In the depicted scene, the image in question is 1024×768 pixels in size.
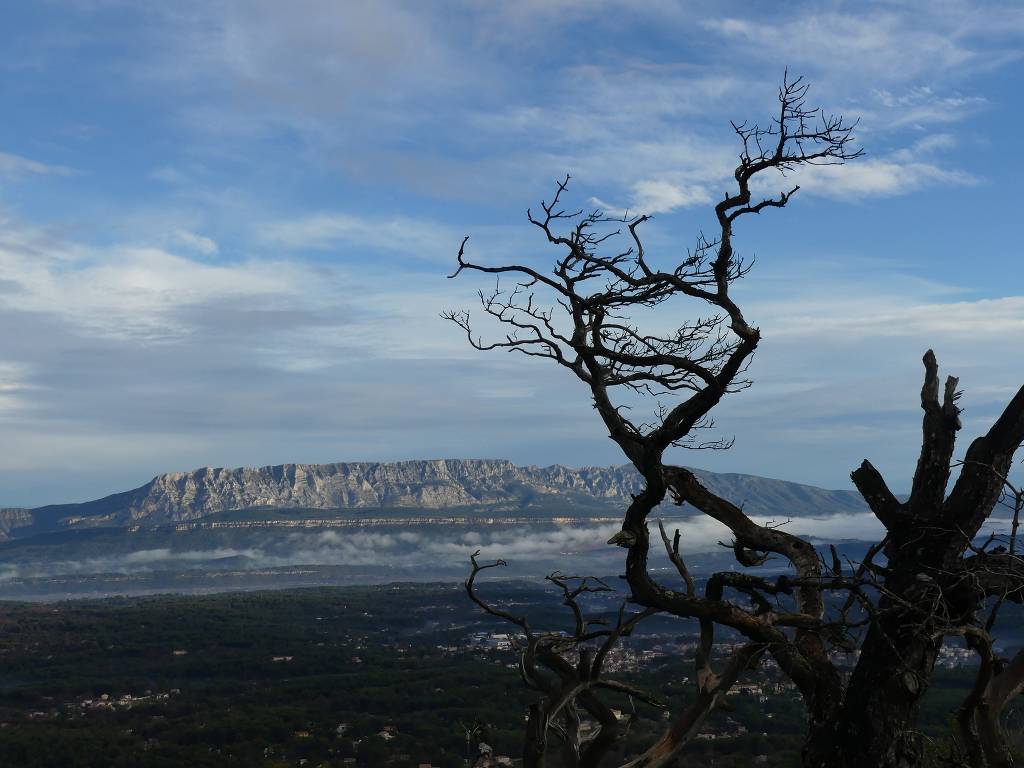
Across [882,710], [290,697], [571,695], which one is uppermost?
[571,695]

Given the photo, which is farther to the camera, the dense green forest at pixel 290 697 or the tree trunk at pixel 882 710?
the dense green forest at pixel 290 697

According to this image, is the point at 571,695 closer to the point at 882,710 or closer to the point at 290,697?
the point at 882,710

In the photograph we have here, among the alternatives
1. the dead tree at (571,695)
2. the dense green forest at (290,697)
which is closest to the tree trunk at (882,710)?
the dead tree at (571,695)

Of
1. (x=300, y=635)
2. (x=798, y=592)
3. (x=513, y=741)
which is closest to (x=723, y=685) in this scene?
(x=798, y=592)

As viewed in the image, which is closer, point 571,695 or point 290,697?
point 571,695

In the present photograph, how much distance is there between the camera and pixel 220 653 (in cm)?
14000

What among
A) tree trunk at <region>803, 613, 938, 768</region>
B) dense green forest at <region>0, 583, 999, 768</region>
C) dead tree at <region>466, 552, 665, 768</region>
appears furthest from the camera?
dense green forest at <region>0, 583, 999, 768</region>

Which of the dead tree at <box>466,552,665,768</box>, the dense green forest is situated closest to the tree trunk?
the dead tree at <box>466,552,665,768</box>

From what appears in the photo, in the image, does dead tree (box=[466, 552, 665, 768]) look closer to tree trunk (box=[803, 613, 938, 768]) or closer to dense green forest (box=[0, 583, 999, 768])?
tree trunk (box=[803, 613, 938, 768])

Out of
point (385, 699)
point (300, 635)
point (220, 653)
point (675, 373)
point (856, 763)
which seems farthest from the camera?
point (300, 635)

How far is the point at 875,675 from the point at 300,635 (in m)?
163

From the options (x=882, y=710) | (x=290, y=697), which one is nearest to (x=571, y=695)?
(x=882, y=710)

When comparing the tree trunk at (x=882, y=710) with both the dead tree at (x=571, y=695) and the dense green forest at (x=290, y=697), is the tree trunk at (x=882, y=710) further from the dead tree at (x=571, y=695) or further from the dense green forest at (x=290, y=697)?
the dense green forest at (x=290, y=697)

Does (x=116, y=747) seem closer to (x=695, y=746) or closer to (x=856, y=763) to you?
(x=695, y=746)
